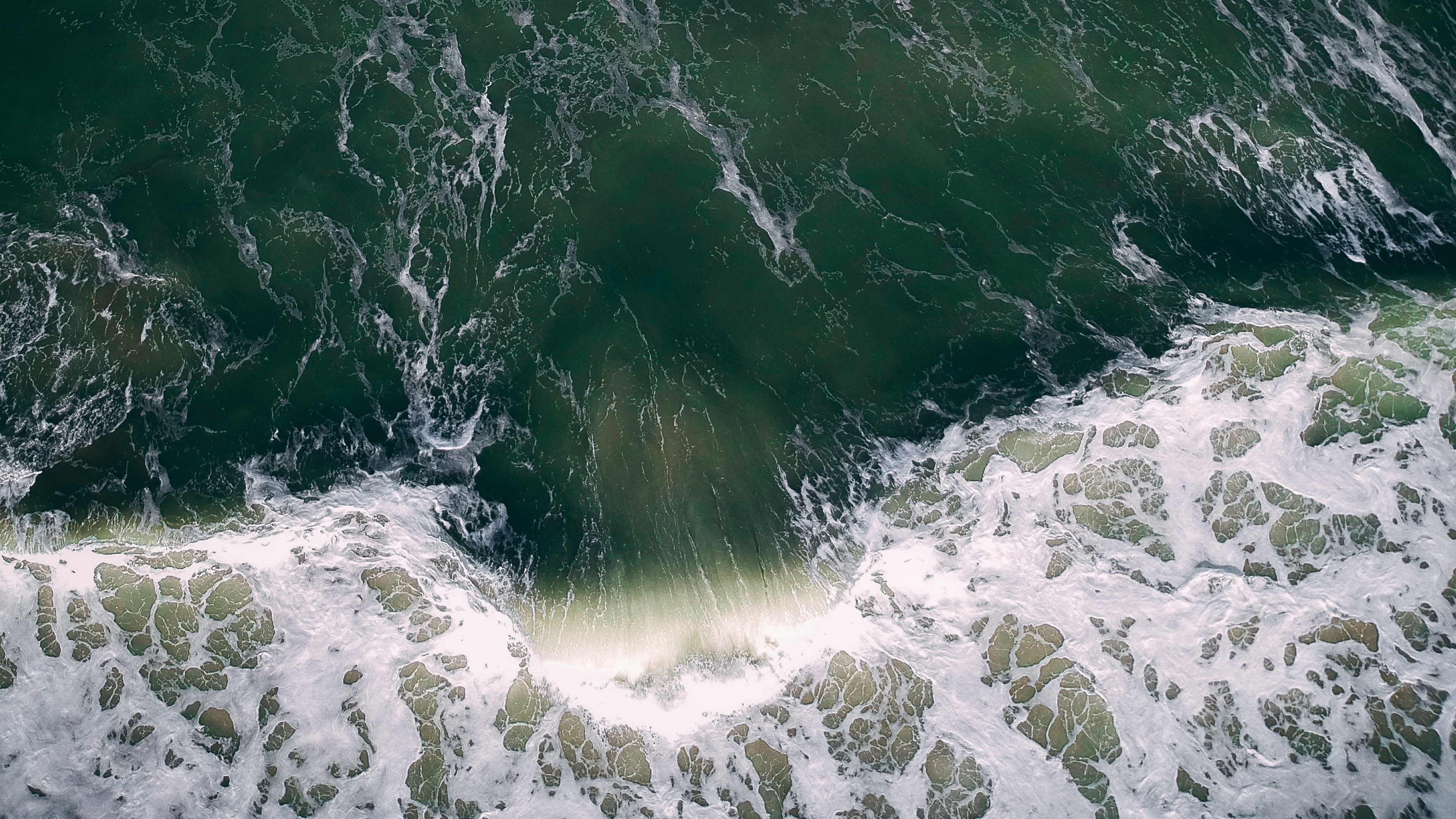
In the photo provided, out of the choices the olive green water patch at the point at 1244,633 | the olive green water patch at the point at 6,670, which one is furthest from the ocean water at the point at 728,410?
the olive green water patch at the point at 6,670

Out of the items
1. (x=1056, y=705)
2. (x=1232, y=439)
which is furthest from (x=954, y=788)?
(x=1232, y=439)

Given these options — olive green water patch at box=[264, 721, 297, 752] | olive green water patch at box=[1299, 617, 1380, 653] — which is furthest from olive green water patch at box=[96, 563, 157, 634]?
olive green water patch at box=[1299, 617, 1380, 653]

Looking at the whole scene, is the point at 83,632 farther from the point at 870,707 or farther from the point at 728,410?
the point at 870,707

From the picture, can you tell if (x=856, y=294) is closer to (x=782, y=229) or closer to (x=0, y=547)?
(x=782, y=229)

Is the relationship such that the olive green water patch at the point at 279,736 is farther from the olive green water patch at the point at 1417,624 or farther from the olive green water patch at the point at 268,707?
the olive green water patch at the point at 1417,624

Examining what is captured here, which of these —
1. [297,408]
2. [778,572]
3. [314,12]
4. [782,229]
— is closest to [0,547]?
[297,408]

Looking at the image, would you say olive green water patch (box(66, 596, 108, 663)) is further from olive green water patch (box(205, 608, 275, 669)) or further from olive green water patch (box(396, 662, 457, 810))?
olive green water patch (box(396, 662, 457, 810))
